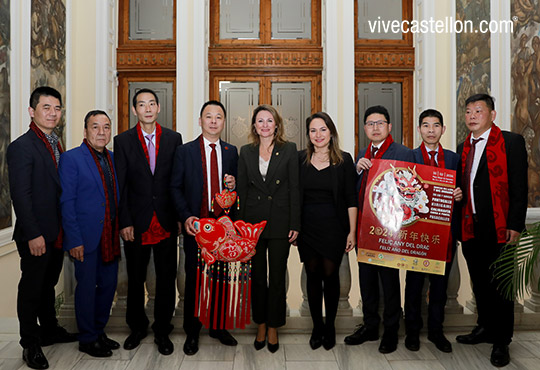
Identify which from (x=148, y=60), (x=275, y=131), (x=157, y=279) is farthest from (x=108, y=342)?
(x=148, y=60)

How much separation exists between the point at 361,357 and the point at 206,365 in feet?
3.52

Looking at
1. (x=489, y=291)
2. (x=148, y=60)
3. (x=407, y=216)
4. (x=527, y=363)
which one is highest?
(x=148, y=60)

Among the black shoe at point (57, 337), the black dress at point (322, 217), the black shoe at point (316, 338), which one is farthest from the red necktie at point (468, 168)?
the black shoe at point (57, 337)

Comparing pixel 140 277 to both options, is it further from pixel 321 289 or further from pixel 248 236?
pixel 321 289

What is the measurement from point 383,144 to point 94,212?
2.12 m

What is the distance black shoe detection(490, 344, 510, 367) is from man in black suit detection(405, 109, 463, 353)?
284 millimetres

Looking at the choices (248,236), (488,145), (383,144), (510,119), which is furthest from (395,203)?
(510,119)

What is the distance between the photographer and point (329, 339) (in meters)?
3.18

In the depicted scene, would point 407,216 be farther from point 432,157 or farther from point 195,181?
point 195,181

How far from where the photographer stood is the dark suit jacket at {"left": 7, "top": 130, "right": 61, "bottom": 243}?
2805 mm

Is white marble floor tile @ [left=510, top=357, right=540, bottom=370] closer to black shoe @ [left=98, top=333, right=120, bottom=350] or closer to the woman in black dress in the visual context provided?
the woman in black dress

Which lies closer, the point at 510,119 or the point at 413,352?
the point at 413,352

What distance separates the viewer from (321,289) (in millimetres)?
3205

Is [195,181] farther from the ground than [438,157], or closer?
closer
